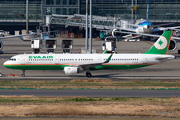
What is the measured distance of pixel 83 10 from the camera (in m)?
147

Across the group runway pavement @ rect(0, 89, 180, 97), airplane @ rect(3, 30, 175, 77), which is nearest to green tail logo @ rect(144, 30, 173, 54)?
airplane @ rect(3, 30, 175, 77)

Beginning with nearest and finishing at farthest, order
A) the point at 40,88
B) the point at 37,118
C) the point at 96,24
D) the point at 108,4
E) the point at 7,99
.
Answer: the point at 37,118 < the point at 7,99 < the point at 40,88 < the point at 96,24 < the point at 108,4

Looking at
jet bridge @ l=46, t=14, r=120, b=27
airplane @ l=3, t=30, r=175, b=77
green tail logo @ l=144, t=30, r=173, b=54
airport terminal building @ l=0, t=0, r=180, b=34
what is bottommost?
airplane @ l=3, t=30, r=175, b=77

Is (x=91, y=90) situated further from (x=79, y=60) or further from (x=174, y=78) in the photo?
(x=174, y=78)

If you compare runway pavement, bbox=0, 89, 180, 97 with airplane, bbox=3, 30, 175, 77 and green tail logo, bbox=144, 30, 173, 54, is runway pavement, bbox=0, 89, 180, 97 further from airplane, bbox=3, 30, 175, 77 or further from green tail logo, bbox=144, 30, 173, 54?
green tail logo, bbox=144, 30, 173, 54

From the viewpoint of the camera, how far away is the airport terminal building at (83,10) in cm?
14375

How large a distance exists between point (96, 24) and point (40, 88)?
333 feet

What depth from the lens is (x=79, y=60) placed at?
45031 millimetres

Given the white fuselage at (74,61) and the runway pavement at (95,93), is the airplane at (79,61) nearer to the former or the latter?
the white fuselage at (74,61)

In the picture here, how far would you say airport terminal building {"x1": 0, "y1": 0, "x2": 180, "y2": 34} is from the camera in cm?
14375

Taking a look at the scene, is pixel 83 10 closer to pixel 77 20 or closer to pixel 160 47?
pixel 77 20

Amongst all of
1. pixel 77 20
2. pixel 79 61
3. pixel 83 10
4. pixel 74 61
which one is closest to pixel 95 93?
pixel 79 61

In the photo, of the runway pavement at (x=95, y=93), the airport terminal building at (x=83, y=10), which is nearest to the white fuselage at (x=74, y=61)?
the runway pavement at (x=95, y=93)

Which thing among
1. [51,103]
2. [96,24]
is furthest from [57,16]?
[51,103]
